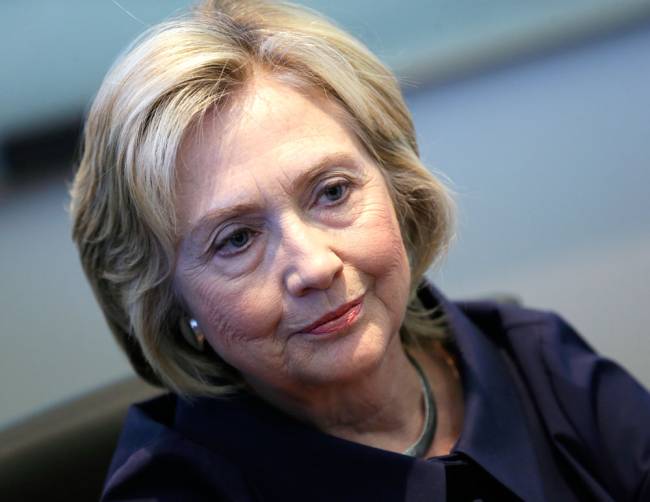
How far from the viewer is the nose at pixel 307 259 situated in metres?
1.17

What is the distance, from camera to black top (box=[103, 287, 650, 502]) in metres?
1.29

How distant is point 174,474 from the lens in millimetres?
1301

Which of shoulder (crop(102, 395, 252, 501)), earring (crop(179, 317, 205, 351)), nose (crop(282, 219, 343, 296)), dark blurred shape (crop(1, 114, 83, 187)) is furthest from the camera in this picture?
dark blurred shape (crop(1, 114, 83, 187))

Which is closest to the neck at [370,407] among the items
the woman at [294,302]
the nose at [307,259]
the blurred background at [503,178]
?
the woman at [294,302]

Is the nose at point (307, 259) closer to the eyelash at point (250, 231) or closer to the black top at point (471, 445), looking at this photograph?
the eyelash at point (250, 231)

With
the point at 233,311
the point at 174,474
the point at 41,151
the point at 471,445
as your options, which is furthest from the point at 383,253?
the point at 41,151

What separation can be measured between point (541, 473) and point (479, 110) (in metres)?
1.38

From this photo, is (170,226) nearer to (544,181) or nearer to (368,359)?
(368,359)

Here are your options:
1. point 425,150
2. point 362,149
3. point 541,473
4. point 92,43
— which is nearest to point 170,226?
point 362,149

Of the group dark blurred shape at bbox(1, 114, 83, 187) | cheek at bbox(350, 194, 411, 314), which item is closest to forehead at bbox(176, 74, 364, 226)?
cheek at bbox(350, 194, 411, 314)

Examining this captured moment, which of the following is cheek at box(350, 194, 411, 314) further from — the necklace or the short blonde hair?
the necklace

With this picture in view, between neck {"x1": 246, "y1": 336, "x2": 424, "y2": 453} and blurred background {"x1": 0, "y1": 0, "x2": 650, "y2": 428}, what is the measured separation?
97cm

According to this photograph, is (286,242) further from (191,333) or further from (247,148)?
(191,333)

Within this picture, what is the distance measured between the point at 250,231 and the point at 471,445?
1.46 ft
